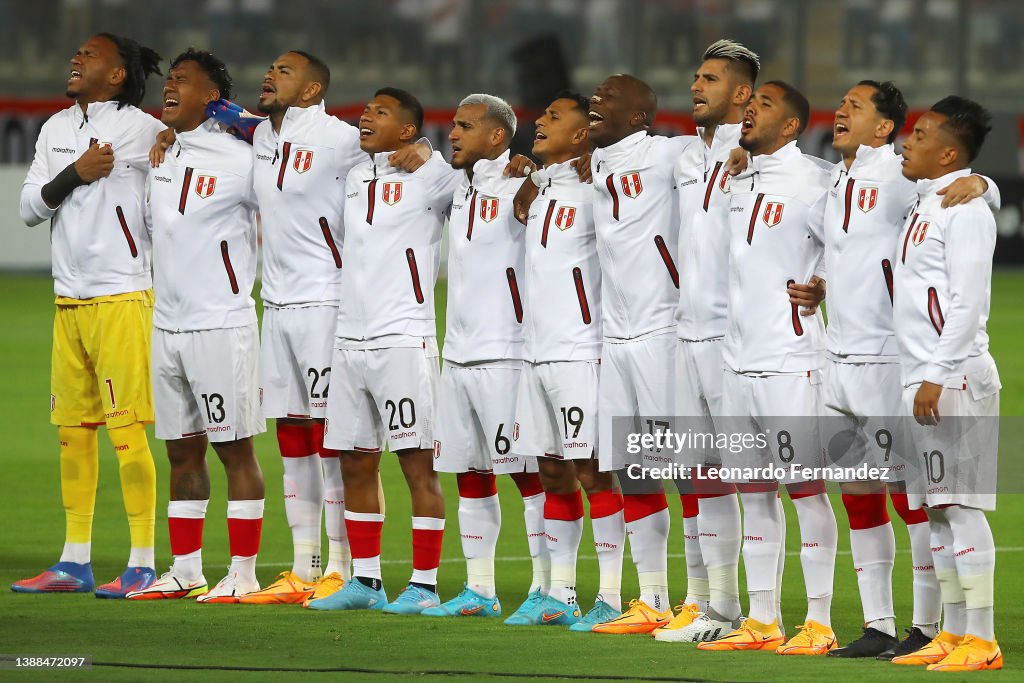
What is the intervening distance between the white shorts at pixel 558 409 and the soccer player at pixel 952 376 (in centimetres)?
150

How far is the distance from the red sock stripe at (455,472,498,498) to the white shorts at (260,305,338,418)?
0.75 metres

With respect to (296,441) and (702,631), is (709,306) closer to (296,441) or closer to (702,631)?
(702,631)


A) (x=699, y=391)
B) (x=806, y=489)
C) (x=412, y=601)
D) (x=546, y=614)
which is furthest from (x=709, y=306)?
(x=412, y=601)

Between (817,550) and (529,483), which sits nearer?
(817,550)

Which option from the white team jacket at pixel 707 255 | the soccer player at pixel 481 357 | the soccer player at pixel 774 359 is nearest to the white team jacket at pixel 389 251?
the soccer player at pixel 481 357

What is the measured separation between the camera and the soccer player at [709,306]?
7805 millimetres

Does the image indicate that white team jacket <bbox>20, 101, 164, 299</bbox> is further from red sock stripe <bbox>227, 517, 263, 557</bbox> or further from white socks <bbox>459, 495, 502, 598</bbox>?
white socks <bbox>459, 495, 502, 598</bbox>

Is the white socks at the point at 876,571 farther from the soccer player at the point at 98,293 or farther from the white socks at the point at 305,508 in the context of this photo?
the soccer player at the point at 98,293

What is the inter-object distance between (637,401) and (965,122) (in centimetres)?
178

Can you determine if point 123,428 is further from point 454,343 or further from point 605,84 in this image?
point 605,84

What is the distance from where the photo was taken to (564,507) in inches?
328

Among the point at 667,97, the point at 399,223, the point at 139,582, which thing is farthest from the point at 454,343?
the point at 667,97

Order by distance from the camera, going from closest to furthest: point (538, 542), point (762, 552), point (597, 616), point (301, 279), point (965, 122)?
point (965, 122)
point (762, 552)
point (597, 616)
point (538, 542)
point (301, 279)

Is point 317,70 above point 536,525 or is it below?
above
